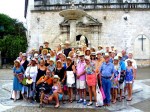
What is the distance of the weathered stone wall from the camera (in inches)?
1054

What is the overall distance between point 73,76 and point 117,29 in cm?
1723

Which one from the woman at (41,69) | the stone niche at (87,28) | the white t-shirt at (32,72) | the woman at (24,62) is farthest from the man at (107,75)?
the stone niche at (87,28)

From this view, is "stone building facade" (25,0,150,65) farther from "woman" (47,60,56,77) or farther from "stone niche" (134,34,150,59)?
"woman" (47,60,56,77)

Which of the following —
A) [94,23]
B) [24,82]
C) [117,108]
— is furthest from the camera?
[94,23]

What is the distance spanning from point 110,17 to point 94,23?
1.55 meters

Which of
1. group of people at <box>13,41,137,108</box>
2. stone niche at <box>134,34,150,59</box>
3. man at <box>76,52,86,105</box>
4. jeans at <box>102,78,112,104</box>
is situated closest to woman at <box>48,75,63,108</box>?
group of people at <box>13,41,137,108</box>

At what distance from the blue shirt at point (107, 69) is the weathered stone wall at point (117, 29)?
1695 cm

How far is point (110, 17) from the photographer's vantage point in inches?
1057

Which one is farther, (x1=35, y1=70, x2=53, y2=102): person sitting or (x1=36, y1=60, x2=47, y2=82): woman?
(x1=36, y1=60, x2=47, y2=82): woman

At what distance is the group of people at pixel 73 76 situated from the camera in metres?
9.84

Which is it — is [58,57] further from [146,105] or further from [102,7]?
[102,7]

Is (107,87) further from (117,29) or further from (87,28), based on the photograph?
(117,29)

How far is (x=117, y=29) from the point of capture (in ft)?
88.1

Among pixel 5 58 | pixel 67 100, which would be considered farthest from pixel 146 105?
pixel 5 58
